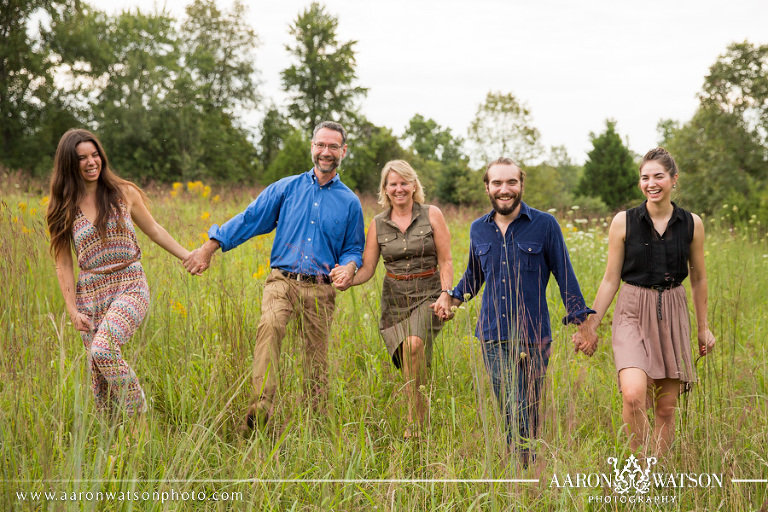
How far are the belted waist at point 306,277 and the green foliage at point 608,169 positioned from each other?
3778cm

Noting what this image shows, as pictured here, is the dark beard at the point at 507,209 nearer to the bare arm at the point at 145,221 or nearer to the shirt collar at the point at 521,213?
the shirt collar at the point at 521,213

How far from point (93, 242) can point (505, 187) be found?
96.0 inches

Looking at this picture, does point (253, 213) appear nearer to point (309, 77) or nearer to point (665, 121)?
point (309, 77)

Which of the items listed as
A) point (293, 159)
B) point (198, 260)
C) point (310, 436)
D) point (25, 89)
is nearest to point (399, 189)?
point (198, 260)

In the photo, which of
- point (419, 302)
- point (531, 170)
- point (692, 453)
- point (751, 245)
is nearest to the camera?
point (692, 453)

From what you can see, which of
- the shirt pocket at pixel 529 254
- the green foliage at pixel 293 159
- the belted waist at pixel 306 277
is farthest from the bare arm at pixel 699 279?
the green foliage at pixel 293 159

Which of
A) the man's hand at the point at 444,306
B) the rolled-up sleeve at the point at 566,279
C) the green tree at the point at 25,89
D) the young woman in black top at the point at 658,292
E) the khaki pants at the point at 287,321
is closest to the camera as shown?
the young woman in black top at the point at 658,292

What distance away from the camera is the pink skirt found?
329 centimetres

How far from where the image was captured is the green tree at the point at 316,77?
119 feet

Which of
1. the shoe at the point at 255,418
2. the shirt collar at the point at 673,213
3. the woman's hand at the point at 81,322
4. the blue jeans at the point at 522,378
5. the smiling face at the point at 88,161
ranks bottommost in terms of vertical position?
the shoe at the point at 255,418

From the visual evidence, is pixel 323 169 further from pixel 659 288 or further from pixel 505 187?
pixel 659 288

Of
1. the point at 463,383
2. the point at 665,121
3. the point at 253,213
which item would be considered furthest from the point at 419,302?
the point at 665,121

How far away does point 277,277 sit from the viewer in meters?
4.09

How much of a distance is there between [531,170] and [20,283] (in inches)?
1194
